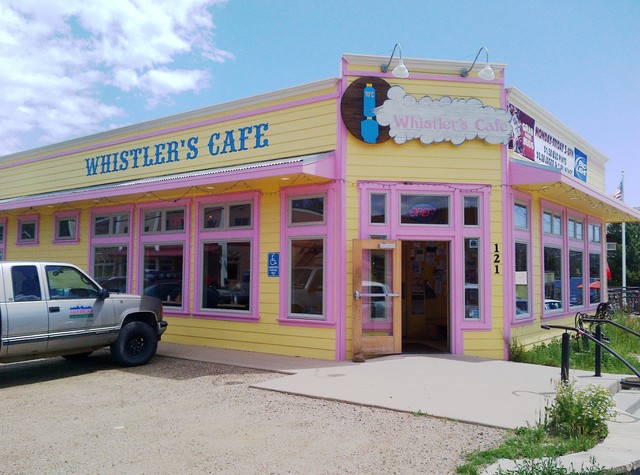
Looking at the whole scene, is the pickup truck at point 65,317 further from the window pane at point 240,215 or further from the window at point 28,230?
the window at point 28,230

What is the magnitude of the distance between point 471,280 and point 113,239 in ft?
28.9

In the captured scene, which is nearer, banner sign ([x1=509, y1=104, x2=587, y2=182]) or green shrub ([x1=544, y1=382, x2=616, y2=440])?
green shrub ([x1=544, y1=382, x2=616, y2=440])

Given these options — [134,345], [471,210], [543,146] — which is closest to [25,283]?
[134,345]

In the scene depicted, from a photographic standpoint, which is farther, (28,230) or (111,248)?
(28,230)

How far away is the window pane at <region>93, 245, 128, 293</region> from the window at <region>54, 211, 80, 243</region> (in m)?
1.09

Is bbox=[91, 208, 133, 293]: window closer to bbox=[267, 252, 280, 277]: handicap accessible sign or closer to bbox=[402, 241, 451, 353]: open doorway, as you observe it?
bbox=[267, 252, 280, 277]: handicap accessible sign

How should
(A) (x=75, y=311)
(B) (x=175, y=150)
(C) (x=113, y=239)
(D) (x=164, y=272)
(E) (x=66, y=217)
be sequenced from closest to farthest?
(A) (x=75, y=311) < (D) (x=164, y=272) < (B) (x=175, y=150) < (C) (x=113, y=239) < (E) (x=66, y=217)

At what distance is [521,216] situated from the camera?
36.3 ft

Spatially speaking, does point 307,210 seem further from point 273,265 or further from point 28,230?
point 28,230

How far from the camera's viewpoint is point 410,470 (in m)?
4.71

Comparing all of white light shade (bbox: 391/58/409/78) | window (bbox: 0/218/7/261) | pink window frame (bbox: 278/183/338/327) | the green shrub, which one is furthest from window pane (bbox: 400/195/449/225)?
window (bbox: 0/218/7/261)

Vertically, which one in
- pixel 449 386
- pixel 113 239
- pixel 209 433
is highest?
pixel 113 239

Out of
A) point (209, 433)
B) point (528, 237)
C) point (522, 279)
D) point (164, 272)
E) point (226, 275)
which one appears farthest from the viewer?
point (164, 272)

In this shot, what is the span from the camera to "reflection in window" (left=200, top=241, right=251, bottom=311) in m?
11.2
